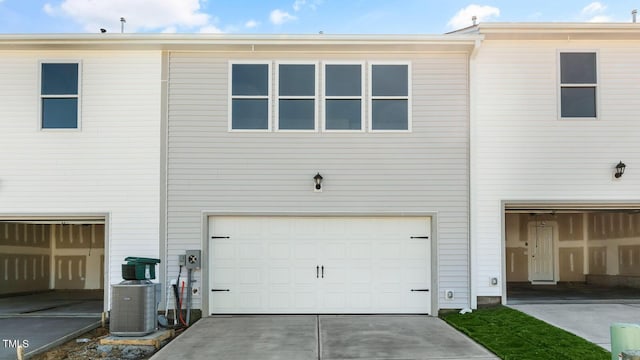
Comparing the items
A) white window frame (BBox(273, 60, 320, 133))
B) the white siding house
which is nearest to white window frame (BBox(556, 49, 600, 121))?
the white siding house

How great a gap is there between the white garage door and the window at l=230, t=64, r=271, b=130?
71.7 inches

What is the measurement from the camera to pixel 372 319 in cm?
902

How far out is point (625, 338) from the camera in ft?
15.1

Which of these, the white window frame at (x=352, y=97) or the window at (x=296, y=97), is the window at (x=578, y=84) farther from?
the window at (x=296, y=97)

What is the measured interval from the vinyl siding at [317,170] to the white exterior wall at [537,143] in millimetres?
380

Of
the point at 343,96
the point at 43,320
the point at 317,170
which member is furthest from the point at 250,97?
the point at 43,320

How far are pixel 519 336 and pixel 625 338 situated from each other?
2893 millimetres

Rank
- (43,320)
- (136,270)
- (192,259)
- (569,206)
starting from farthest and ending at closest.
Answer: (569,206) < (192,259) < (43,320) < (136,270)

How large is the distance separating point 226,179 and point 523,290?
25.8ft

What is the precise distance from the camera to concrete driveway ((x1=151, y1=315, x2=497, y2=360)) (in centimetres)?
668

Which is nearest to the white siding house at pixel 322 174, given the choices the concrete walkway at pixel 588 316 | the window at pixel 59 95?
the concrete walkway at pixel 588 316

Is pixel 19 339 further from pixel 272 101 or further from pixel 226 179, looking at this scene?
pixel 272 101

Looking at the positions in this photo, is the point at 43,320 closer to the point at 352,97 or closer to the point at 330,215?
the point at 330,215

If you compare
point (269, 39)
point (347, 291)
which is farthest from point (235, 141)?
point (347, 291)
